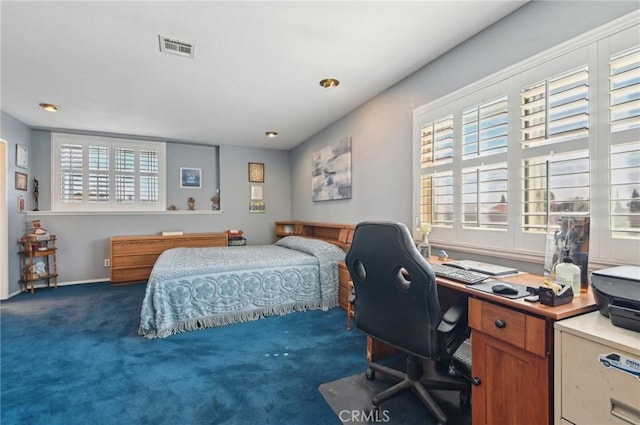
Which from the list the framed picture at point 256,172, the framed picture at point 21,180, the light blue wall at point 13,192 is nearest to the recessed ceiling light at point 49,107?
the light blue wall at point 13,192

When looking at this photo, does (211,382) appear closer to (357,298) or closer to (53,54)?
(357,298)

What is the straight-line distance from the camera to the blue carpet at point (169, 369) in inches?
65.4

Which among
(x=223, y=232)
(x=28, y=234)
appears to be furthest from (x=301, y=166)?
(x=28, y=234)

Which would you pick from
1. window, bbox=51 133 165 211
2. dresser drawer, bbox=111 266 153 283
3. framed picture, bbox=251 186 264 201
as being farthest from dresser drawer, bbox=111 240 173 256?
framed picture, bbox=251 186 264 201

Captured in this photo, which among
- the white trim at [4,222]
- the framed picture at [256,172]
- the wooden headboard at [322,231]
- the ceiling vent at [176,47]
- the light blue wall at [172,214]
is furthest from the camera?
the framed picture at [256,172]

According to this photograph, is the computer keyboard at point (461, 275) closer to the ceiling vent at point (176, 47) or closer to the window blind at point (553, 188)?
the window blind at point (553, 188)

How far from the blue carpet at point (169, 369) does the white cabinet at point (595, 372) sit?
3.56 ft

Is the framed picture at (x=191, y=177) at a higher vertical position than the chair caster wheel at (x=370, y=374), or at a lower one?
higher

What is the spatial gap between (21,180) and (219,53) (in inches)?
152

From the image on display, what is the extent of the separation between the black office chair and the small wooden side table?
4767 mm

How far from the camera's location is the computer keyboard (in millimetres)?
1535

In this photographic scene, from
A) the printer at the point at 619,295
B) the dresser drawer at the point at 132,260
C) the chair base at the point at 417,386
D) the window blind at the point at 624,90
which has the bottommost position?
the chair base at the point at 417,386

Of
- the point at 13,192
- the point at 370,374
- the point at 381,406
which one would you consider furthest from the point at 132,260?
the point at 381,406

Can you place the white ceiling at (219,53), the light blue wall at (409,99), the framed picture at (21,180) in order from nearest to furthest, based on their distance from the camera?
the light blue wall at (409,99) < the white ceiling at (219,53) < the framed picture at (21,180)
